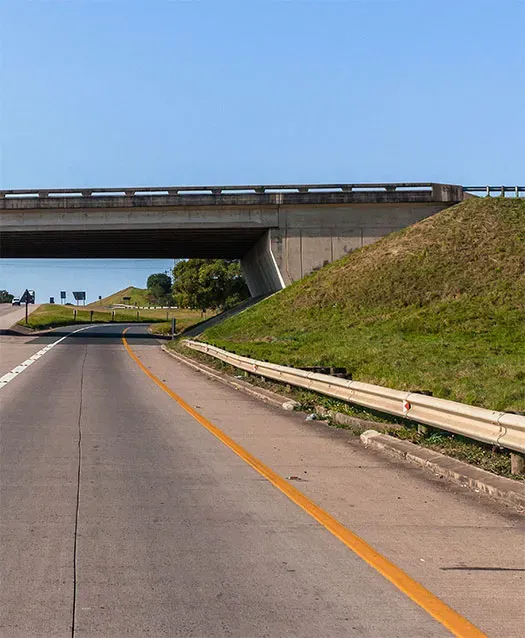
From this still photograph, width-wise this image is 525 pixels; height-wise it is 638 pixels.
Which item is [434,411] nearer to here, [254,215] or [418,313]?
[418,313]

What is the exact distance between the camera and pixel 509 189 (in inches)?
2119

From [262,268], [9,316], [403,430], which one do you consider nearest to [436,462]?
[403,430]

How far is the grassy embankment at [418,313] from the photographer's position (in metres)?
20.0

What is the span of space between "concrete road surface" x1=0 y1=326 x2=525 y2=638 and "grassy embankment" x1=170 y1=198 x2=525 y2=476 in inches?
214

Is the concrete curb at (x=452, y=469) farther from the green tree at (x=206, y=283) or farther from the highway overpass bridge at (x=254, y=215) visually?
the green tree at (x=206, y=283)

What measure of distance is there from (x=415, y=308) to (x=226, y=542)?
33.9 m

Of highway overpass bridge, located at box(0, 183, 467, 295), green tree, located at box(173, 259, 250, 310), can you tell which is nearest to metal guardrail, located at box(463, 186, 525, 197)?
highway overpass bridge, located at box(0, 183, 467, 295)

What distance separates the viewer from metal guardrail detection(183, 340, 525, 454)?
27.8ft

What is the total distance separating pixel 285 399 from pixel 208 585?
12132mm

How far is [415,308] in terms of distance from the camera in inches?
1555

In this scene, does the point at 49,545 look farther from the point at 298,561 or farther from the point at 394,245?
the point at 394,245

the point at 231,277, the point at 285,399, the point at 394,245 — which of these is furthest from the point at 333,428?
the point at 231,277

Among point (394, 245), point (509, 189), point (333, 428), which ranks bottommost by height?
point (333, 428)

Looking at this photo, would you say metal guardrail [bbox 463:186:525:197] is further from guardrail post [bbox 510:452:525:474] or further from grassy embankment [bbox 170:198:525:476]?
guardrail post [bbox 510:452:525:474]
